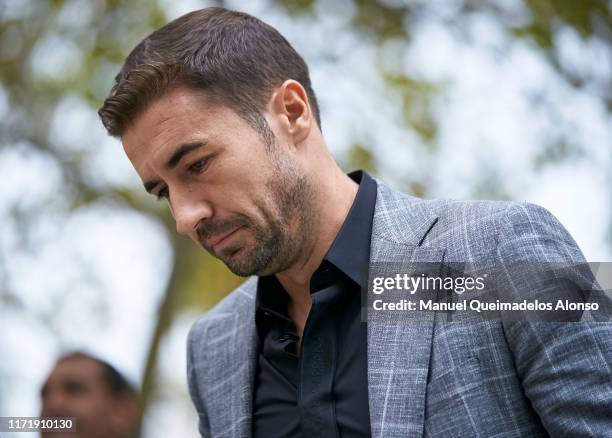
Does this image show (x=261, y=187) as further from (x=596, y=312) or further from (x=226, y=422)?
(x=596, y=312)

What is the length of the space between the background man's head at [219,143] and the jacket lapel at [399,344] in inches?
9.6

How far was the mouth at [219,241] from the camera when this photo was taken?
232 cm

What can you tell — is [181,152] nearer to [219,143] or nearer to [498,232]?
[219,143]

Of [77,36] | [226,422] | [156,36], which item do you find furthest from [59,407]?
[77,36]

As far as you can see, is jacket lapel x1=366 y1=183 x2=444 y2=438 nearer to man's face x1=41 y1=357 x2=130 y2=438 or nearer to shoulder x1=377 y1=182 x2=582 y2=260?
shoulder x1=377 y1=182 x2=582 y2=260

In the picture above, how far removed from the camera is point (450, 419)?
198 cm

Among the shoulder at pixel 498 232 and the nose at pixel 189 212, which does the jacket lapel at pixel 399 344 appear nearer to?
the shoulder at pixel 498 232

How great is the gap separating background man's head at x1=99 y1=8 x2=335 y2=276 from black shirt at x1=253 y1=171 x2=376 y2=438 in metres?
0.14

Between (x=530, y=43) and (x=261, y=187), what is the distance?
4489 millimetres

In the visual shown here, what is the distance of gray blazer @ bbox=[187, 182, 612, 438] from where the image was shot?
189 centimetres

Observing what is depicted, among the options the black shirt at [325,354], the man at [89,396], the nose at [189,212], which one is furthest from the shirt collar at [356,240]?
the man at [89,396]

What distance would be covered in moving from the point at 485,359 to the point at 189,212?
883 millimetres

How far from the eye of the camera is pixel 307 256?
2461 millimetres

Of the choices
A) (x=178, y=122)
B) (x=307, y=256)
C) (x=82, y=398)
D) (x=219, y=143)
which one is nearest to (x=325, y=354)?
(x=307, y=256)
